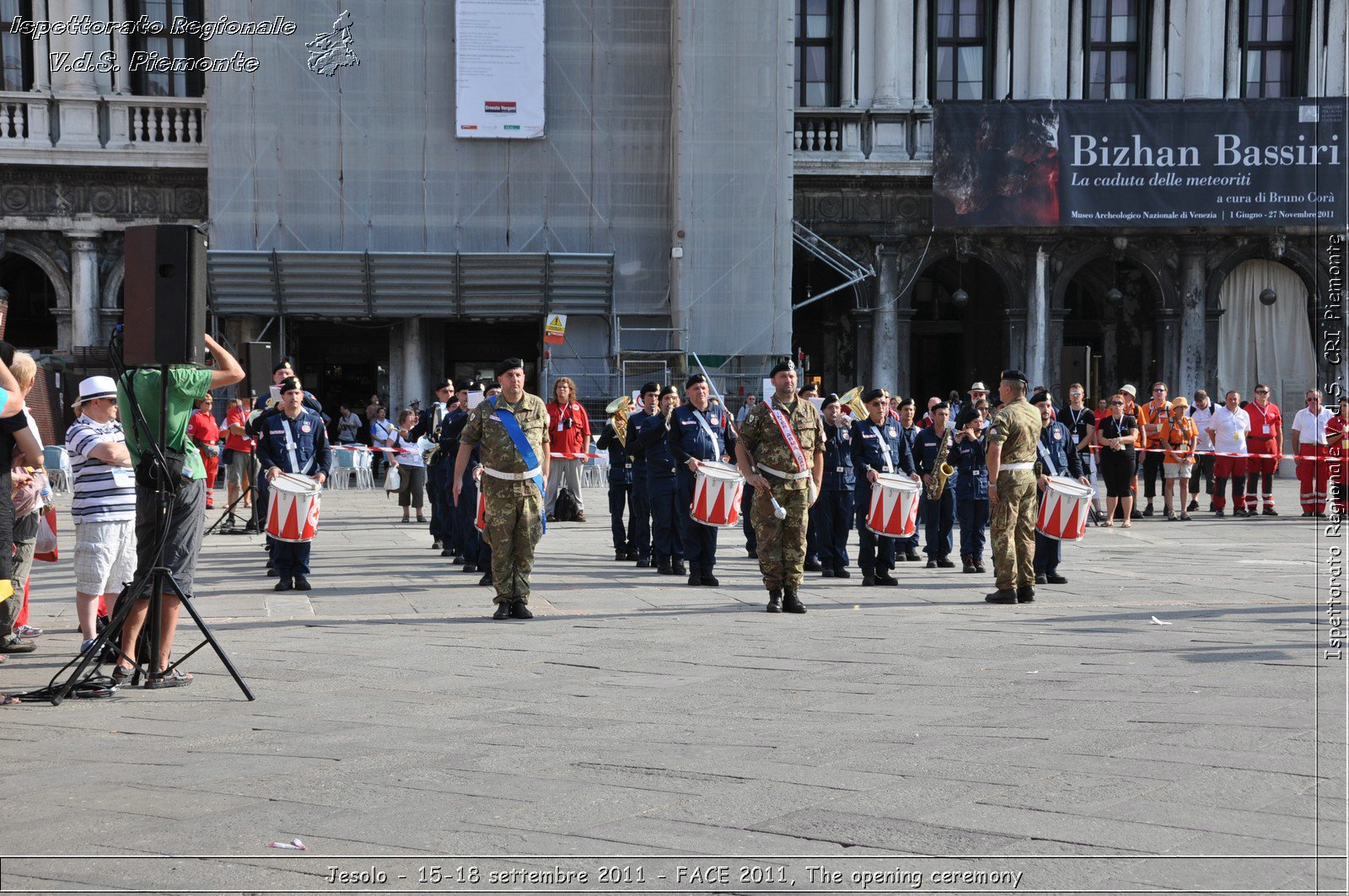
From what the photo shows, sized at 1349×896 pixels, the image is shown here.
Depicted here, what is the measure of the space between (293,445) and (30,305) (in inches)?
811

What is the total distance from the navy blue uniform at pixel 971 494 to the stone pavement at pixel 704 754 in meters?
2.78

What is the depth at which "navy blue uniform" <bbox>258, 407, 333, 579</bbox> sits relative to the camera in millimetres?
11453

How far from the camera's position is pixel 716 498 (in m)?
11.1

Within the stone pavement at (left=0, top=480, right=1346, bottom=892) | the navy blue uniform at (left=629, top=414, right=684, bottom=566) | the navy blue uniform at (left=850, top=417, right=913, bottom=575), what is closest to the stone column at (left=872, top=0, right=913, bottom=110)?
the navy blue uniform at (left=850, top=417, right=913, bottom=575)

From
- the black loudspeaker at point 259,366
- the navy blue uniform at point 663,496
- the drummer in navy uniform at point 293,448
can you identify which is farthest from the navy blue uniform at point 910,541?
the black loudspeaker at point 259,366

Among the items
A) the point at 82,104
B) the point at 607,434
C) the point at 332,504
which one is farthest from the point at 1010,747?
the point at 82,104

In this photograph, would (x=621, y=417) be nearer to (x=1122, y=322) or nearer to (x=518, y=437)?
(x=518, y=437)

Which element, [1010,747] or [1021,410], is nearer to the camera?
[1010,747]

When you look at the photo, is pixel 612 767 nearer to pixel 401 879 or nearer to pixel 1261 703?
pixel 401 879

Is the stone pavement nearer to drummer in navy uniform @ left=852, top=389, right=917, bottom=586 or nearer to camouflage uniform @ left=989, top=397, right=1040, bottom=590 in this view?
camouflage uniform @ left=989, top=397, right=1040, bottom=590

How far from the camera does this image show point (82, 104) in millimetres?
25750

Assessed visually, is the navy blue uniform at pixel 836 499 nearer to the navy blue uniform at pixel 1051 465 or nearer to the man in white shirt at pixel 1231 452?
the navy blue uniform at pixel 1051 465

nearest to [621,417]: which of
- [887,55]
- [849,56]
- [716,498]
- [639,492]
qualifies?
[639,492]

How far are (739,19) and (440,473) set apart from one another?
47.4ft
